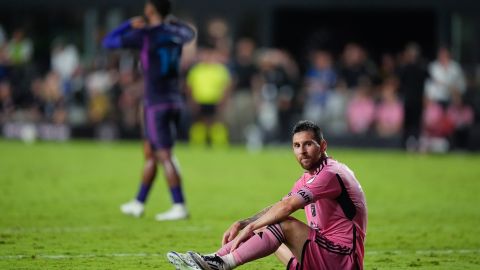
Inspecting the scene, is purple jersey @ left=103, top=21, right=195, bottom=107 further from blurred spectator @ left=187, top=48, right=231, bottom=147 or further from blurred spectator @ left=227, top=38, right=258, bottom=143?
blurred spectator @ left=227, top=38, right=258, bottom=143

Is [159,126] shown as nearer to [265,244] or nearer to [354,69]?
[265,244]

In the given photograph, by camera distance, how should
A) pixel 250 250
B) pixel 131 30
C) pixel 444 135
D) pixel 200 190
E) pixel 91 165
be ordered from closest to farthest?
pixel 250 250
pixel 131 30
pixel 200 190
pixel 91 165
pixel 444 135

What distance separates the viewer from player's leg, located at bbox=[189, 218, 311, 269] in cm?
720

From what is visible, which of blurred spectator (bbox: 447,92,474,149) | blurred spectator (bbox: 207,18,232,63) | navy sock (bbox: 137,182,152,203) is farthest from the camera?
blurred spectator (bbox: 207,18,232,63)

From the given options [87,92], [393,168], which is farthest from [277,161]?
[87,92]

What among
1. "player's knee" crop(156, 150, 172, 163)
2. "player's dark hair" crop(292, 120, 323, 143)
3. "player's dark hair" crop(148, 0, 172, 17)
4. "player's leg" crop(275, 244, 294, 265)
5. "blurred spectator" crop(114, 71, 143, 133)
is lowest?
"player's leg" crop(275, 244, 294, 265)

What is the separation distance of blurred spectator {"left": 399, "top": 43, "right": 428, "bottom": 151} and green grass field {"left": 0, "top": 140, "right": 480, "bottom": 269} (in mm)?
594

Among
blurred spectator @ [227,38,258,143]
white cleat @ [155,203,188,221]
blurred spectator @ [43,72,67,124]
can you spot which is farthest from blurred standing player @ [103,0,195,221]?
blurred spectator @ [43,72,67,124]

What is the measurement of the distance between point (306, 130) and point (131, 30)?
500cm

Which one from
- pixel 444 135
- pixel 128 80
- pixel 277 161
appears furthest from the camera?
pixel 128 80

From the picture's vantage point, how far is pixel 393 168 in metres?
19.7

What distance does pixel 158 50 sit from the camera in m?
12.0

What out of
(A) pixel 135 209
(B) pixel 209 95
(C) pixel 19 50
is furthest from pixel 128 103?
(A) pixel 135 209

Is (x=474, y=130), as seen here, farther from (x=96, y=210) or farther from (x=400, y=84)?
(x=96, y=210)
